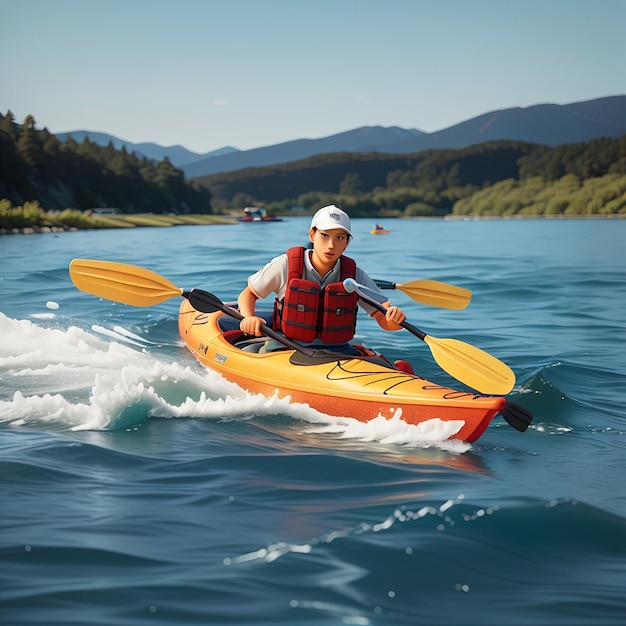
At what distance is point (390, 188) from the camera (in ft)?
340

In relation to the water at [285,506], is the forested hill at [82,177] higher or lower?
higher

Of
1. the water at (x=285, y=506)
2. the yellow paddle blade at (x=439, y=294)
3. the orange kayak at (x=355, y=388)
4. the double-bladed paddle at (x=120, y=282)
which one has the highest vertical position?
the double-bladed paddle at (x=120, y=282)

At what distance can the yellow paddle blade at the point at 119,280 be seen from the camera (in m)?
5.39

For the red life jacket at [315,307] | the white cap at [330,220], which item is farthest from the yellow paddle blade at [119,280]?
the white cap at [330,220]

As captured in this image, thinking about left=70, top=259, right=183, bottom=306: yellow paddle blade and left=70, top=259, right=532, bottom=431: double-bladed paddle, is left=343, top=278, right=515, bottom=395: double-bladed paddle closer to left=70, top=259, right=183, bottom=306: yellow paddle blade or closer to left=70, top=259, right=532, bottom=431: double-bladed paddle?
left=70, top=259, right=532, bottom=431: double-bladed paddle

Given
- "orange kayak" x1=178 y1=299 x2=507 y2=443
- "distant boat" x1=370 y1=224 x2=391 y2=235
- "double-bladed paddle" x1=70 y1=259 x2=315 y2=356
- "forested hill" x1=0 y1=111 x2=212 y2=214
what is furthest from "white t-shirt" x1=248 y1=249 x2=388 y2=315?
"forested hill" x1=0 y1=111 x2=212 y2=214

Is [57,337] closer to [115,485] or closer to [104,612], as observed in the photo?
[115,485]

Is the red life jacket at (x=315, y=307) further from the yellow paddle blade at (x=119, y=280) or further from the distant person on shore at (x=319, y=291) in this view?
the yellow paddle blade at (x=119, y=280)

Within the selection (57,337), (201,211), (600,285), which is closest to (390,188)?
(201,211)

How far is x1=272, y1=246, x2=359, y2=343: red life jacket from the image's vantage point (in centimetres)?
438

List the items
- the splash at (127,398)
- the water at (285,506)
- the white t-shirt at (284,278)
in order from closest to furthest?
1. the water at (285,506)
2. the splash at (127,398)
3. the white t-shirt at (284,278)

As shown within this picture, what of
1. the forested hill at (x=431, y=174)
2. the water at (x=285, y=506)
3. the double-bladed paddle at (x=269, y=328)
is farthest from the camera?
the forested hill at (x=431, y=174)

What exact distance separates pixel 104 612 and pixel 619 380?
4.45m

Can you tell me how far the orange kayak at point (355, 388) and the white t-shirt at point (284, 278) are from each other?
354 mm
